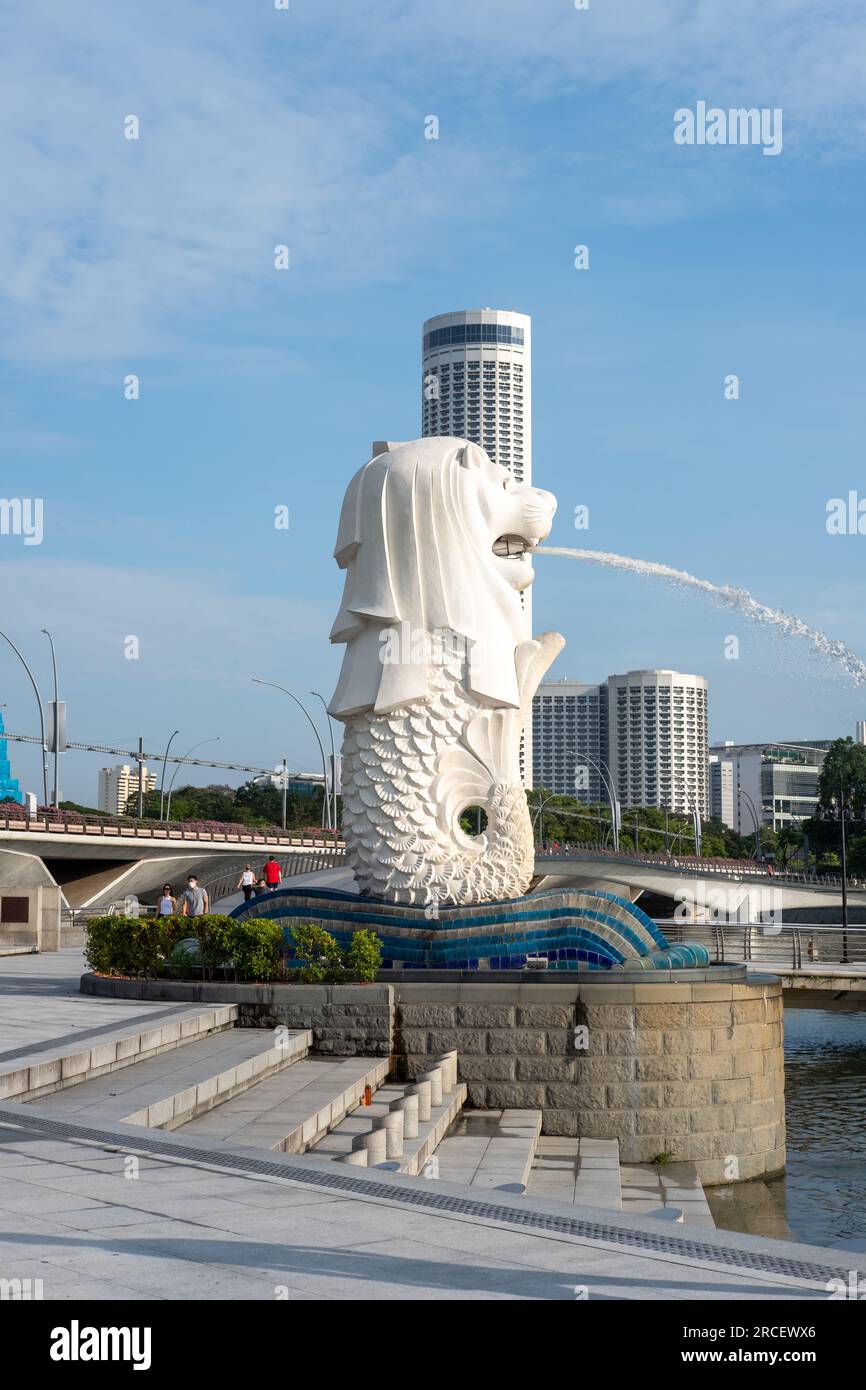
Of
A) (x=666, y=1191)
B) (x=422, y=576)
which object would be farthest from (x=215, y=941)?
(x=666, y=1191)

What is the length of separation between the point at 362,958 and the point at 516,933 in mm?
2074

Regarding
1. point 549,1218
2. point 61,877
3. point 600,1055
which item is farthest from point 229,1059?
point 61,877

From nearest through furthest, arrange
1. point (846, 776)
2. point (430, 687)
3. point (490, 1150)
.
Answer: point (490, 1150)
point (430, 687)
point (846, 776)

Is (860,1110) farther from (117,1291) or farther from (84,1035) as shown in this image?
(117,1291)

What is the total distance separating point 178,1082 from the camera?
11406mm

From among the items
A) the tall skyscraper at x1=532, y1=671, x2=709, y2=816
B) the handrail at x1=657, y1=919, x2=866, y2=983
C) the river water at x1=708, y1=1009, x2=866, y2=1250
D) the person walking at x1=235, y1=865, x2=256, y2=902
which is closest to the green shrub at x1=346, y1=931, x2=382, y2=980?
the river water at x1=708, y1=1009, x2=866, y2=1250

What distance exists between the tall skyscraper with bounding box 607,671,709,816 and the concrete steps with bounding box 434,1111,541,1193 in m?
145

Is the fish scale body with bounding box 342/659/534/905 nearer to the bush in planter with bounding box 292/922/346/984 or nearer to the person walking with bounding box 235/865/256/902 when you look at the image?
the bush in planter with bounding box 292/922/346/984

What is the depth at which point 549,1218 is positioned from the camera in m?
7.01

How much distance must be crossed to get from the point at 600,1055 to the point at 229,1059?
433 cm

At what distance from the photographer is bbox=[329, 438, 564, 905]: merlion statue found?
18953 millimetres

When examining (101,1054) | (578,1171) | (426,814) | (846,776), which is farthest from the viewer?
(846,776)

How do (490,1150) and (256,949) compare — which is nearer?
(490,1150)

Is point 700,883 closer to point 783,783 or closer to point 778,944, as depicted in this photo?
point 778,944
